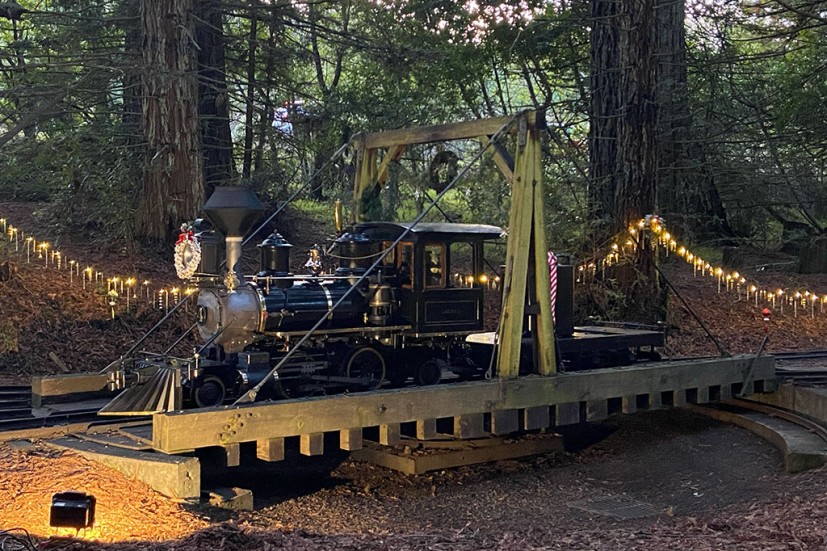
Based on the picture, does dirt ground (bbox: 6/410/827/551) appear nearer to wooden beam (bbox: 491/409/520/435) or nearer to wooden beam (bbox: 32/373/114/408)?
wooden beam (bbox: 491/409/520/435)

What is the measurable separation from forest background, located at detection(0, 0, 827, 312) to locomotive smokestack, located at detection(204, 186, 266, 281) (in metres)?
5.32

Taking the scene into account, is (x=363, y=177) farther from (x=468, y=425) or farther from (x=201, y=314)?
(x=468, y=425)

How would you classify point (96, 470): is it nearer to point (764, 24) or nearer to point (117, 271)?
point (117, 271)

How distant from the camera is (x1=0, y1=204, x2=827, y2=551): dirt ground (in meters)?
6.10

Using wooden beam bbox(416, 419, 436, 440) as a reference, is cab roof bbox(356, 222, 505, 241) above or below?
above

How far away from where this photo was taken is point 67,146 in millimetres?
14969

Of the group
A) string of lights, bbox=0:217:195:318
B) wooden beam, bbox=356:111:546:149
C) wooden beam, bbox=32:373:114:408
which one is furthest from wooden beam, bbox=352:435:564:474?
string of lights, bbox=0:217:195:318

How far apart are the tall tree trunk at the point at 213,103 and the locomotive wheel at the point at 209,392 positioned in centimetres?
751

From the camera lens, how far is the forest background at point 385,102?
→ 566 inches

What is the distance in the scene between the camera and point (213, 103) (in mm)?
16859

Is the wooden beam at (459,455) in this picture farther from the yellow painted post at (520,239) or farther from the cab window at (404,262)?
the cab window at (404,262)

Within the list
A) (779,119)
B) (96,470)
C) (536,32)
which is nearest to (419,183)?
(536,32)

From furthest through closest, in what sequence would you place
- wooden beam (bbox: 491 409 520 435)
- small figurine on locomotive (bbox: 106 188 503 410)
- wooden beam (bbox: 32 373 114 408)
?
wooden beam (bbox: 32 373 114 408) → wooden beam (bbox: 491 409 520 435) → small figurine on locomotive (bbox: 106 188 503 410)

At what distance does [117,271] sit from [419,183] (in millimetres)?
5979
